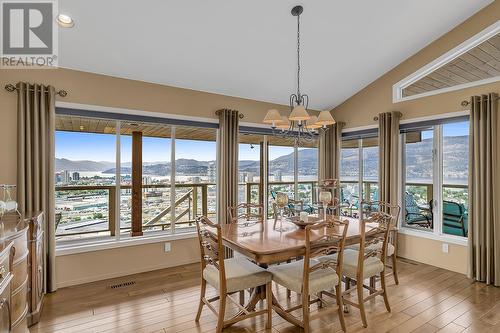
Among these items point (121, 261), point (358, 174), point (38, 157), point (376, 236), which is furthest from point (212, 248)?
point (358, 174)

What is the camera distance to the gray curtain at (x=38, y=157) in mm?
3168

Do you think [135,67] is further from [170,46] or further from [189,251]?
[189,251]

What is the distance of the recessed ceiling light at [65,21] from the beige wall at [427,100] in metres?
4.64

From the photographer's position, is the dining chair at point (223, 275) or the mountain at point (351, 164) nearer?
the dining chair at point (223, 275)

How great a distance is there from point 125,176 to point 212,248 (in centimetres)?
227

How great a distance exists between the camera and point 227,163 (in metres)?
4.48

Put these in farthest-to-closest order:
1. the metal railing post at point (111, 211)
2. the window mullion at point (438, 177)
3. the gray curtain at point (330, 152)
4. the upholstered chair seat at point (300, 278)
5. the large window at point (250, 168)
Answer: the gray curtain at point (330, 152), the large window at point (250, 168), the window mullion at point (438, 177), the metal railing post at point (111, 211), the upholstered chair seat at point (300, 278)

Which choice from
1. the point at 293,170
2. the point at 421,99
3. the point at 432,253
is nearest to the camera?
the point at 432,253

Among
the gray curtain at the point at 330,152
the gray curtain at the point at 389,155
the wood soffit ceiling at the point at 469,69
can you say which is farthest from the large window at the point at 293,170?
the wood soffit ceiling at the point at 469,69

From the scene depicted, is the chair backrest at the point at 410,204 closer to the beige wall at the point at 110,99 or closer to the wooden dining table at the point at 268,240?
the wooden dining table at the point at 268,240

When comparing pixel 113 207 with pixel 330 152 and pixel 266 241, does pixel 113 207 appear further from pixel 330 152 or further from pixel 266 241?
pixel 330 152

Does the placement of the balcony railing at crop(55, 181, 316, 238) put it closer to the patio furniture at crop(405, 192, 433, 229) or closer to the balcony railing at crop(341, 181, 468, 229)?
the balcony railing at crop(341, 181, 468, 229)

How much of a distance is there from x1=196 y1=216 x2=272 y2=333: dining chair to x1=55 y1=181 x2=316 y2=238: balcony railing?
1882 millimetres

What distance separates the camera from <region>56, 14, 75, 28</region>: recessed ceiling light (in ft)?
9.04
